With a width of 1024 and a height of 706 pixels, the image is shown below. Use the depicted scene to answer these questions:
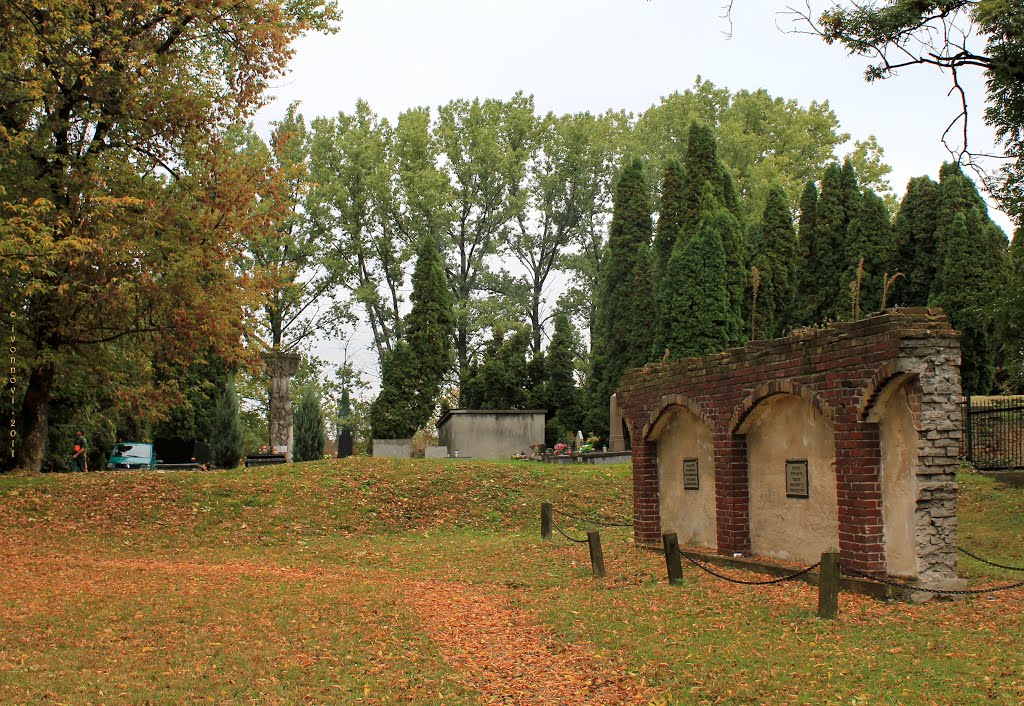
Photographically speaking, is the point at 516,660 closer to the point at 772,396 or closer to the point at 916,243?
the point at 772,396

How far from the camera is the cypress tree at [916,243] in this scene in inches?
1422

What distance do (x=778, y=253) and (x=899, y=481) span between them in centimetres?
3082

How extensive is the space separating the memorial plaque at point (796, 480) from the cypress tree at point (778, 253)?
89.4 ft

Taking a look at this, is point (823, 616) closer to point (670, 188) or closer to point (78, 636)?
point (78, 636)

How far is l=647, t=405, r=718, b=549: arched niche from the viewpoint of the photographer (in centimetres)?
1484

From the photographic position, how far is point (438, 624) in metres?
10.7

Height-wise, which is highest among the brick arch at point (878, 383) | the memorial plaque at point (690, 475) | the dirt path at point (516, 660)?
the brick arch at point (878, 383)

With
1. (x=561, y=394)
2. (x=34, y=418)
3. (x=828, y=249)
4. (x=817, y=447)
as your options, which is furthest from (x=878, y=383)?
(x=561, y=394)

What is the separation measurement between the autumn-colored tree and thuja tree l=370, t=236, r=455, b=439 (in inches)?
640

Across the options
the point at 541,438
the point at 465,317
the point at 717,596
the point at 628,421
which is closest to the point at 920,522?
the point at 717,596

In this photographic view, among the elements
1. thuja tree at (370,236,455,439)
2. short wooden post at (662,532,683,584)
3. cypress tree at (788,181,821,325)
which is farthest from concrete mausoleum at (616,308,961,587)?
cypress tree at (788,181,821,325)

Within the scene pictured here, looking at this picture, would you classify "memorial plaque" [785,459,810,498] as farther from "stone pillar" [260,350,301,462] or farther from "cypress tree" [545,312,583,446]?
"cypress tree" [545,312,583,446]

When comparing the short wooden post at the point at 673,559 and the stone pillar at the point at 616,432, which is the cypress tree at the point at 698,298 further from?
the short wooden post at the point at 673,559

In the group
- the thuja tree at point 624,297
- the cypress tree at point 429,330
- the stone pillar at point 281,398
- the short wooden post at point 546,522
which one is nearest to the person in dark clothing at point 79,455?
the stone pillar at point 281,398
